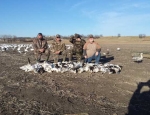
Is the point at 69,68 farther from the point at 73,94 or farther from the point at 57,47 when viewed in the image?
the point at 73,94

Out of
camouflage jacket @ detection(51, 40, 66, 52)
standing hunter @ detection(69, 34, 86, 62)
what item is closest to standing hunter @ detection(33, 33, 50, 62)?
camouflage jacket @ detection(51, 40, 66, 52)

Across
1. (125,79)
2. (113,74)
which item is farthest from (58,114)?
(113,74)

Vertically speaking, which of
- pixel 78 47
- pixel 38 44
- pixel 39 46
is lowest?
pixel 78 47

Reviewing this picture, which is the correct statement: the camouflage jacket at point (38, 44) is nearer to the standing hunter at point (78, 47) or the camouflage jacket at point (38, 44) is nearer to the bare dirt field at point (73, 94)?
the standing hunter at point (78, 47)

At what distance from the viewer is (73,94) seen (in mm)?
6164

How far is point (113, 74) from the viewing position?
30.2ft

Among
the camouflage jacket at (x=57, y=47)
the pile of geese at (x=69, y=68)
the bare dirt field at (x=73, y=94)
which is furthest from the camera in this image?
the camouflage jacket at (x=57, y=47)

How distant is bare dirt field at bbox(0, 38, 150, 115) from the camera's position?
5.03m

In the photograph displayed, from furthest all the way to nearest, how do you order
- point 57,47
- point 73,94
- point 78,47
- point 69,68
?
point 57,47 → point 78,47 → point 69,68 → point 73,94

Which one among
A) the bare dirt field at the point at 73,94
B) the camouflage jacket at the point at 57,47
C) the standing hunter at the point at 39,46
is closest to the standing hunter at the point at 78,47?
the camouflage jacket at the point at 57,47

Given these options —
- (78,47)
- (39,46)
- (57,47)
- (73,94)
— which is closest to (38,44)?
(39,46)

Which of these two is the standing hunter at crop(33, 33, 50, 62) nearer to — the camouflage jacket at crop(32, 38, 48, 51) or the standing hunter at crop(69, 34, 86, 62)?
the camouflage jacket at crop(32, 38, 48, 51)

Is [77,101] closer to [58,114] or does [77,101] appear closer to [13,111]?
[58,114]

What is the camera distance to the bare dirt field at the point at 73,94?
198 inches
